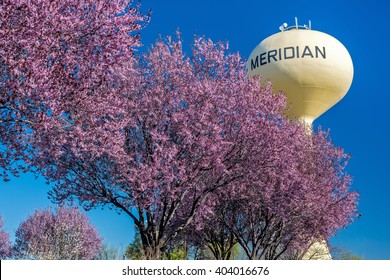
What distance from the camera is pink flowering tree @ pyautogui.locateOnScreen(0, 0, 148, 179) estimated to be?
39.3 ft

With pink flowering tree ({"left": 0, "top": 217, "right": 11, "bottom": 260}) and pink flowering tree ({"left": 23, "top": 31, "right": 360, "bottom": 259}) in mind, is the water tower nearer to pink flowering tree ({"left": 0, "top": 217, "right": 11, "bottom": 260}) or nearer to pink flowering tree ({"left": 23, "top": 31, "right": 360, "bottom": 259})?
pink flowering tree ({"left": 23, "top": 31, "right": 360, "bottom": 259})

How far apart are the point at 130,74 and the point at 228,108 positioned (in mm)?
4367

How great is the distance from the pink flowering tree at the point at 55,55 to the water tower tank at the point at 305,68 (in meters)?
25.5

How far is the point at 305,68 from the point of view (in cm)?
3878

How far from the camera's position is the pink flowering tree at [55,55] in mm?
11969

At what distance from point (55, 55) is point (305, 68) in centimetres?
2884

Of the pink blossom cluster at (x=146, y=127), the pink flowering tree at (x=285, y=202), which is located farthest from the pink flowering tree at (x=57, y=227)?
the pink blossom cluster at (x=146, y=127)

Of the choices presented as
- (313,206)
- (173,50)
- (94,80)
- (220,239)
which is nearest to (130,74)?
(173,50)

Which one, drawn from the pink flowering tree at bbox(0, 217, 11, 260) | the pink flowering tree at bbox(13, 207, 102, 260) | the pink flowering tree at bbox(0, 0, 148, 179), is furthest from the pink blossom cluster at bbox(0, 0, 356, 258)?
the pink flowering tree at bbox(0, 217, 11, 260)

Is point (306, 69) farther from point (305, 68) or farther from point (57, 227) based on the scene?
point (57, 227)

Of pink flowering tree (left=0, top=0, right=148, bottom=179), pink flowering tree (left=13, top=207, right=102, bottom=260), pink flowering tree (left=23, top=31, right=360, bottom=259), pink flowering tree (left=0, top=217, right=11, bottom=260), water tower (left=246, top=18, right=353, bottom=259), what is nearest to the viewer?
pink flowering tree (left=0, top=0, right=148, bottom=179)

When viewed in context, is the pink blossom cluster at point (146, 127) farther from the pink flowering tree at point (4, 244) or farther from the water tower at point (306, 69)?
the pink flowering tree at point (4, 244)

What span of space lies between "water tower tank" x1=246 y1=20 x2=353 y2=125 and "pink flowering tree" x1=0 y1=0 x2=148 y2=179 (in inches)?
1006
